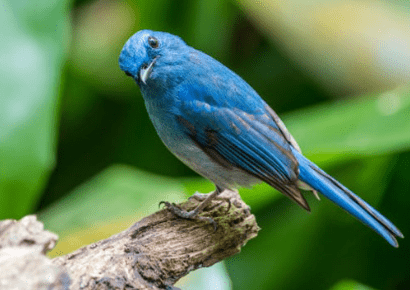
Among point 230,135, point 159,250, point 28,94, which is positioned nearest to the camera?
point 159,250

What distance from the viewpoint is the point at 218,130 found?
2793 mm

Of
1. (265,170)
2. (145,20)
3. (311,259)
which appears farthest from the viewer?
(145,20)

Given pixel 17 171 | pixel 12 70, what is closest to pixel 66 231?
pixel 17 171

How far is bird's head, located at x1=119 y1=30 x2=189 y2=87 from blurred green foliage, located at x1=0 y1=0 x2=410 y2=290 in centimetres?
96

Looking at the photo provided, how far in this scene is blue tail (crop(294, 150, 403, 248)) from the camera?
267 centimetres

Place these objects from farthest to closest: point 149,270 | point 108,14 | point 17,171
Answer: point 108,14, point 17,171, point 149,270

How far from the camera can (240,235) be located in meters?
2.74

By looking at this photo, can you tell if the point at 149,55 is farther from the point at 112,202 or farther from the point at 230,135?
the point at 112,202

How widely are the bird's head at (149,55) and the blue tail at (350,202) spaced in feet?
2.46

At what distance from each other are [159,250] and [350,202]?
855 millimetres

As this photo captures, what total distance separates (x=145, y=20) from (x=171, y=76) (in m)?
1.96

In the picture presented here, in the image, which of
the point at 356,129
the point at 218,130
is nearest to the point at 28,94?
the point at 218,130

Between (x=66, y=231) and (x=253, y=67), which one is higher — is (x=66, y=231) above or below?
below

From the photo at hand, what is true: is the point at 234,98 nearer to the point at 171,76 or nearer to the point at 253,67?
the point at 171,76
